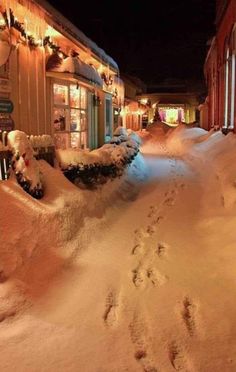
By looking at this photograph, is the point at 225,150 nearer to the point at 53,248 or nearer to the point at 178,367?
the point at 53,248

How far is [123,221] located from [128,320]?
3666mm

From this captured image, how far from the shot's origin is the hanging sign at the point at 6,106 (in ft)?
28.3

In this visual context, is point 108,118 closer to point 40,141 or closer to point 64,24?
point 64,24

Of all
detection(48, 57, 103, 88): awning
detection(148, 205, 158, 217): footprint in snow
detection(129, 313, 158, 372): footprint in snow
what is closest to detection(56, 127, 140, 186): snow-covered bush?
detection(148, 205, 158, 217): footprint in snow

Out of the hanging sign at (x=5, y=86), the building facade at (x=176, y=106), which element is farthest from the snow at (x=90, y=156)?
the building facade at (x=176, y=106)

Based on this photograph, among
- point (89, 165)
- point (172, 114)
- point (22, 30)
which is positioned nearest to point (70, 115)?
point (22, 30)

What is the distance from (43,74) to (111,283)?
7636mm

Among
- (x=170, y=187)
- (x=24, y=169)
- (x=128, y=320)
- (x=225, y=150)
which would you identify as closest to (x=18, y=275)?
(x=128, y=320)

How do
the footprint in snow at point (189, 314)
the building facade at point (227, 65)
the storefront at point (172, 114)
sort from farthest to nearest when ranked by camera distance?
the storefront at point (172, 114) < the building facade at point (227, 65) < the footprint in snow at point (189, 314)

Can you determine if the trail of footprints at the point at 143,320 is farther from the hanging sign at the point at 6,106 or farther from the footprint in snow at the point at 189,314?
the hanging sign at the point at 6,106

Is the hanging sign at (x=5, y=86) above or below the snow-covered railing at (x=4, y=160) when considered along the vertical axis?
above

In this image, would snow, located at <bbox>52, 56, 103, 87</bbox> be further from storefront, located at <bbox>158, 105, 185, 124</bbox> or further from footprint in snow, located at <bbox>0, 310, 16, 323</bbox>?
storefront, located at <bbox>158, 105, 185, 124</bbox>

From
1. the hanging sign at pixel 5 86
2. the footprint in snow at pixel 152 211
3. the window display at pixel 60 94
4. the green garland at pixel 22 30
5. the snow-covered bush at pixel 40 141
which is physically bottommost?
the footprint in snow at pixel 152 211

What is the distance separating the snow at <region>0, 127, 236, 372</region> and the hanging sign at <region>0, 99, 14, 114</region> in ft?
7.32
